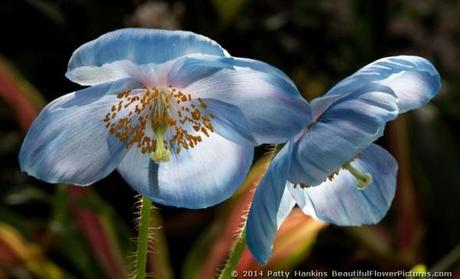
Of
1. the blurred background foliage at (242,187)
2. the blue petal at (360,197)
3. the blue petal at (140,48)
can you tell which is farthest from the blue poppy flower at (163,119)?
the blurred background foliage at (242,187)

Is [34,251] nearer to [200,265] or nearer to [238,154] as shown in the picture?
[200,265]

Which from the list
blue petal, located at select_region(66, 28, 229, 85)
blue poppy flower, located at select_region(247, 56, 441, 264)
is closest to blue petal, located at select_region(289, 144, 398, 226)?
blue poppy flower, located at select_region(247, 56, 441, 264)

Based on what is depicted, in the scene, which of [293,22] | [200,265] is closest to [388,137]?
[293,22]

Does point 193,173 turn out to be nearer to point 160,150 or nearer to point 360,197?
point 160,150

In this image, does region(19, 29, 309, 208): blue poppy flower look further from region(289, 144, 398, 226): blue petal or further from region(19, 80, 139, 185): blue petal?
region(289, 144, 398, 226): blue petal

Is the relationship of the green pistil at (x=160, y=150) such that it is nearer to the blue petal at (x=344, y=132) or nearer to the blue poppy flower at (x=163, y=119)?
the blue poppy flower at (x=163, y=119)

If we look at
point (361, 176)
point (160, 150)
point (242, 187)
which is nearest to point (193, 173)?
point (160, 150)
